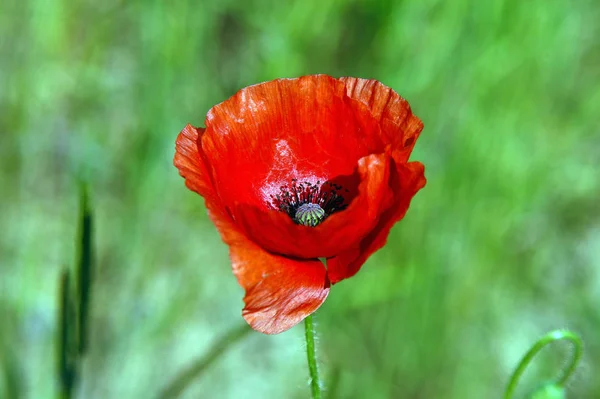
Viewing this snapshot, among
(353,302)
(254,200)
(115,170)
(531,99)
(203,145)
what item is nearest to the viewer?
(203,145)

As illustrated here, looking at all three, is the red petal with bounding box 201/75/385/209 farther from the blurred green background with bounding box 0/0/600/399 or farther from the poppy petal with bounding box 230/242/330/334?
the blurred green background with bounding box 0/0/600/399

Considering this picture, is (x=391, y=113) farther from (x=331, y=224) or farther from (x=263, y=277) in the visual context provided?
(x=263, y=277)

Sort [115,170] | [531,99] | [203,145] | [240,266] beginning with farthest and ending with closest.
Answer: [115,170] < [531,99] < [203,145] < [240,266]

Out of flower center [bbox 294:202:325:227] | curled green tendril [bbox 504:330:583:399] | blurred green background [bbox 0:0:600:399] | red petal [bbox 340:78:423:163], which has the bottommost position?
curled green tendril [bbox 504:330:583:399]

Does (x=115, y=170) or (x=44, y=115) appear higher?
(x=44, y=115)

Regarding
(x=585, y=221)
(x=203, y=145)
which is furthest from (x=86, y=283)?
(x=585, y=221)

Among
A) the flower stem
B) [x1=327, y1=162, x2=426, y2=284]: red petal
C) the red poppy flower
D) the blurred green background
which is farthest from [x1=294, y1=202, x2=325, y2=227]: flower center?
the blurred green background

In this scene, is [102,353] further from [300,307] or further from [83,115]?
[300,307]

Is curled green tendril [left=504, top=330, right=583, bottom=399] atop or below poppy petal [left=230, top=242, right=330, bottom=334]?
below

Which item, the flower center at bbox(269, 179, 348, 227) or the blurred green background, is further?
the blurred green background
